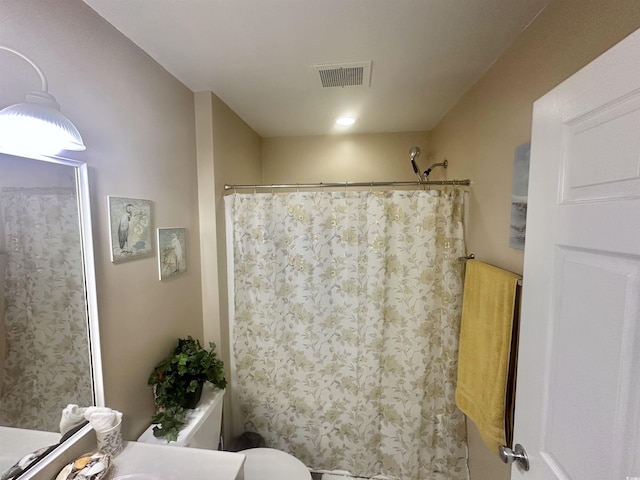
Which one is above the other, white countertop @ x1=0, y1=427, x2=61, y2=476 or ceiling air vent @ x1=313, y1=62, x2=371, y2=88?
ceiling air vent @ x1=313, y1=62, x2=371, y2=88

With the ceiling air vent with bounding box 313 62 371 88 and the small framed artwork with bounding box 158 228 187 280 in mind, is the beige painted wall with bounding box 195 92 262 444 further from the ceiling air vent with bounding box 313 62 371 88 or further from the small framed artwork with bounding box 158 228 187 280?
the ceiling air vent with bounding box 313 62 371 88

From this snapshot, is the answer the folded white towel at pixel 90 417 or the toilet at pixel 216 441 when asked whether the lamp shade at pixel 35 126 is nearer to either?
the folded white towel at pixel 90 417

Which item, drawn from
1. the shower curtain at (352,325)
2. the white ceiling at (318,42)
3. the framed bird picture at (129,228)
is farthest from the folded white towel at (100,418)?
the white ceiling at (318,42)

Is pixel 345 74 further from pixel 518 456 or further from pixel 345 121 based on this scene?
pixel 518 456

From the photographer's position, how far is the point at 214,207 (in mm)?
1684

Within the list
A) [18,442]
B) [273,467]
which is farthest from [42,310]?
[273,467]

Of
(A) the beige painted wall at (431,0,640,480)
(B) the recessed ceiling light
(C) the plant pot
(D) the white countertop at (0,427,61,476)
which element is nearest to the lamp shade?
(D) the white countertop at (0,427,61,476)

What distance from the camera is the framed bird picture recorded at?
109 cm

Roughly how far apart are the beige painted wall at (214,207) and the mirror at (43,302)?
73 cm

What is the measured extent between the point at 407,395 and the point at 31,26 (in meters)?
2.29

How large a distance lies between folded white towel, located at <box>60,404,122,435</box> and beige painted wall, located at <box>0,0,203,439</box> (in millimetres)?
98

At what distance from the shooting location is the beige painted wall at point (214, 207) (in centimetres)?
165

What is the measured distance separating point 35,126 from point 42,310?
0.55 meters

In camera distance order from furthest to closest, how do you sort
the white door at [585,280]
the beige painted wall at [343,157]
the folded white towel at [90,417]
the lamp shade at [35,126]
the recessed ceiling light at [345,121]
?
1. the beige painted wall at [343,157]
2. the recessed ceiling light at [345,121]
3. the folded white towel at [90,417]
4. the lamp shade at [35,126]
5. the white door at [585,280]
